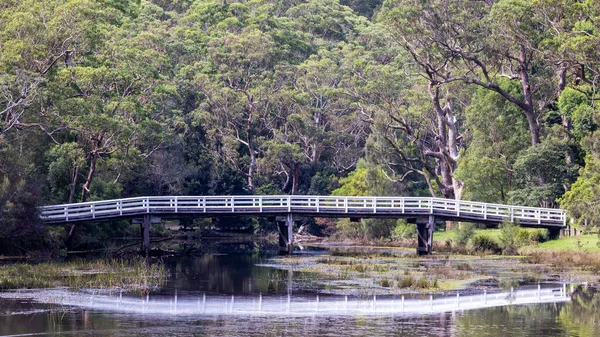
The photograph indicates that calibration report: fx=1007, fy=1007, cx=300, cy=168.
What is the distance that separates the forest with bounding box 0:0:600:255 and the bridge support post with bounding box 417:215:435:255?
7064mm

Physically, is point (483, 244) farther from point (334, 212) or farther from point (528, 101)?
point (528, 101)

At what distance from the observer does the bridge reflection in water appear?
29.4 meters

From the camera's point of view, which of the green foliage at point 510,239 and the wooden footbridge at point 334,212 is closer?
the green foliage at point 510,239

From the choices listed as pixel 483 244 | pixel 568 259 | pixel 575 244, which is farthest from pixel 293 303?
pixel 483 244

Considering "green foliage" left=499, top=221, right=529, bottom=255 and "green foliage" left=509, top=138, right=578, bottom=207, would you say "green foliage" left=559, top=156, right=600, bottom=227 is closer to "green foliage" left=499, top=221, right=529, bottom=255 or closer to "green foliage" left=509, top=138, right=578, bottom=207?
"green foliage" left=499, top=221, right=529, bottom=255

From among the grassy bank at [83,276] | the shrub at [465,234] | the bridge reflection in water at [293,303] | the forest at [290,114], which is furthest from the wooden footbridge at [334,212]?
the bridge reflection in water at [293,303]

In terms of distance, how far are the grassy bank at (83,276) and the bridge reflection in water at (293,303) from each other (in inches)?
71.0

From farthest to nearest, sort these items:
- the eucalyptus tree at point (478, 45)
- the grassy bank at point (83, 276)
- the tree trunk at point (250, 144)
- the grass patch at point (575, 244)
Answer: the tree trunk at point (250, 144) < the eucalyptus tree at point (478, 45) < the grass patch at point (575, 244) < the grassy bank at point (83, 276)

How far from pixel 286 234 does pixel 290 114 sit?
30.6 meters

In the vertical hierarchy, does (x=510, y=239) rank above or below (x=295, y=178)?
below

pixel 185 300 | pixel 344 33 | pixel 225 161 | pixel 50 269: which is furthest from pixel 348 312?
pixel 344 33

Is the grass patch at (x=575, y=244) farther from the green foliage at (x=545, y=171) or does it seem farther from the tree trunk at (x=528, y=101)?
the tree trunk at (x=528, y=101)

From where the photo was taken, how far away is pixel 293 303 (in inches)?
1224

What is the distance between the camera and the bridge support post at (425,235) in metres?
54.0
